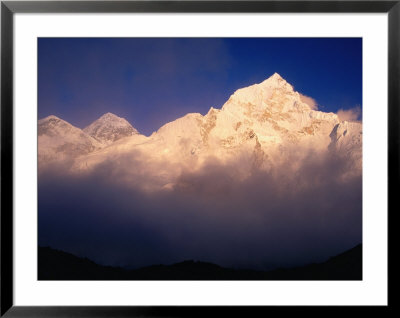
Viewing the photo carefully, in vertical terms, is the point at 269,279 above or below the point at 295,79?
below

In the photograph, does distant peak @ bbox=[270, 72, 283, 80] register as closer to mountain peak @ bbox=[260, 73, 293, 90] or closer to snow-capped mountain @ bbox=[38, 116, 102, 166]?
mountain peak @ bbox=[260, 73, 293, 90]

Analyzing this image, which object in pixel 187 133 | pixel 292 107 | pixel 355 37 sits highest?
pixel 355 37

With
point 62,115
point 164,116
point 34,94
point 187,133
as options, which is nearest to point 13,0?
point 34,94

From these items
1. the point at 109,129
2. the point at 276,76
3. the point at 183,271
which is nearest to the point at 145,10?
the point at 109,129

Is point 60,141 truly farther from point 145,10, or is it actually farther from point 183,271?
point 183,271

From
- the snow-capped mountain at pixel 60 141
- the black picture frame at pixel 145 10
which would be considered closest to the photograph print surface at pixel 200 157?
the snow-capped mountain at pixel 60 141

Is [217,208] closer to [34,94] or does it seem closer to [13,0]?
[34,94]
